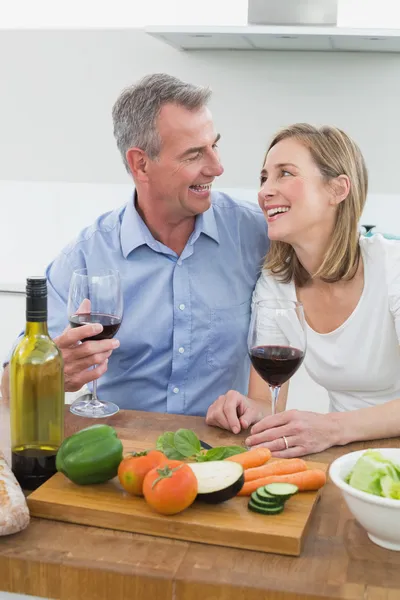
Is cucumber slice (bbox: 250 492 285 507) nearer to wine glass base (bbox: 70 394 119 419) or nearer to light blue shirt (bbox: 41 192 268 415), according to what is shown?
Answer: wine glass base (bbox: 70 394 119 419)

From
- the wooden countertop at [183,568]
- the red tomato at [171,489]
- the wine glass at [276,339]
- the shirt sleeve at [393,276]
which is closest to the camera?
the wooden countertop at [183,568]

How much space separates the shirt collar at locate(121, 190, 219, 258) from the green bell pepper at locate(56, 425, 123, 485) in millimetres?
954

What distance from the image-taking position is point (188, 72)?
3.73 meters

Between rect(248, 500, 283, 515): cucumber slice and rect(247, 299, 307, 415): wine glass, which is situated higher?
rect(247, 299, 307, 415): wine glass

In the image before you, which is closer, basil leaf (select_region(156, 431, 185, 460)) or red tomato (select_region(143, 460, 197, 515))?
red tomato (select_region(143, 460, 197, 515))

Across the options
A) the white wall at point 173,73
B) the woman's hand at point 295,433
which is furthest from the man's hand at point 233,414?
the white wall at point 173,73

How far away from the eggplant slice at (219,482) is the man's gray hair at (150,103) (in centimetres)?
121

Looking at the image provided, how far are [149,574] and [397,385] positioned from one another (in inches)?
47.4

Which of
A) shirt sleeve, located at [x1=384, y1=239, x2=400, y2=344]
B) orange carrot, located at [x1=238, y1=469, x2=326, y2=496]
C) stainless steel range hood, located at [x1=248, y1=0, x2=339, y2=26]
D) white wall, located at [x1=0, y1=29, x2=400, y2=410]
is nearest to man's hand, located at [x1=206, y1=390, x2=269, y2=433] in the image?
orange carrot, located at [x1=238, y1=469, x2=326, y2=496]

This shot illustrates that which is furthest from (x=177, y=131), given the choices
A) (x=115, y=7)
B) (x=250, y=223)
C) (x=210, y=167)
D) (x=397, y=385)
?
(x=115, y=7)

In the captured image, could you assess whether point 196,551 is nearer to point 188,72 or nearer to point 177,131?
point 177,131

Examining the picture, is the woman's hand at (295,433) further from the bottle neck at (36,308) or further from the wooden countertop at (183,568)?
the bottle neck at (36,308)

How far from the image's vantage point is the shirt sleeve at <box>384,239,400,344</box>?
2.03 m

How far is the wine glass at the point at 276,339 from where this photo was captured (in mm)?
1472
